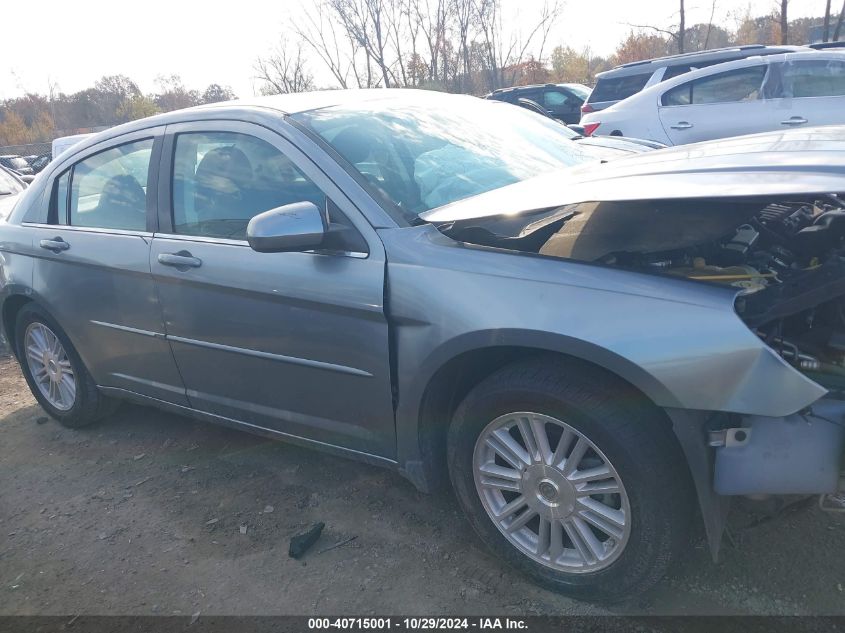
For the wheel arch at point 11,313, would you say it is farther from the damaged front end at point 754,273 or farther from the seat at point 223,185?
the damaged front end at point 754,273

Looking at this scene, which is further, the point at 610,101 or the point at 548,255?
the point at 610,101

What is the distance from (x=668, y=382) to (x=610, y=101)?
11478 millimetres

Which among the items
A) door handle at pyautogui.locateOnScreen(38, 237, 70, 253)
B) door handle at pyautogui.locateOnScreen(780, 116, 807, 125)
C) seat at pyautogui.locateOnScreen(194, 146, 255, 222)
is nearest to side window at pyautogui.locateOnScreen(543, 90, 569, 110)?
door handle at pyautogui.locateOnScreen(780, 116, 807, 125)

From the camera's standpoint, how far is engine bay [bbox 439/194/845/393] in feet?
6.59

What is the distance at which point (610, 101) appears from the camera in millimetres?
12414

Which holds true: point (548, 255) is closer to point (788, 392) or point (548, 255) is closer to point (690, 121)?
point (788, 392)

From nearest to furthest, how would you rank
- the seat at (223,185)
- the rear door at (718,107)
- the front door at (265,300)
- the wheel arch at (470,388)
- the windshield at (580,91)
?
1. the wheel arch at (470,388)
2. the front door at (265,300)
3. the seat at (223,185)
4. the rear door at (718,107)
5. the windshield at (580,91)

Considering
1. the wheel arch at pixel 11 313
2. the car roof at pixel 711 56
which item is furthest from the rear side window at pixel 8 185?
the car roof at pixel 711 56

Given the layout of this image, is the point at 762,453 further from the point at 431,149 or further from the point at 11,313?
the point at 11,313

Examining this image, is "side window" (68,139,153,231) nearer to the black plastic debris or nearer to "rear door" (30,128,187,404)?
"rear door" (30,128,187,404)

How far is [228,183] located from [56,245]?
1308 mm

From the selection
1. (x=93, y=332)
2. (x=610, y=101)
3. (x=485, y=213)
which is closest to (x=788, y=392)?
(x=485, y=213)

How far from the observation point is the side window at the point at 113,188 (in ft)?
11.4

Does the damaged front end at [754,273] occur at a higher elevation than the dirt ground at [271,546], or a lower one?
higher
